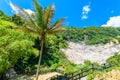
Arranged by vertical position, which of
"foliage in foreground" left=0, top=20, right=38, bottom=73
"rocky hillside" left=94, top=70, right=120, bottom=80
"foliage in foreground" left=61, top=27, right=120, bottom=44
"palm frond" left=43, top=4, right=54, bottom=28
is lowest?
"rocky hillside" left=94, top=70, right=120, bottom=80

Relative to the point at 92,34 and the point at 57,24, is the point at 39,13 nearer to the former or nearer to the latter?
the point at 57,24

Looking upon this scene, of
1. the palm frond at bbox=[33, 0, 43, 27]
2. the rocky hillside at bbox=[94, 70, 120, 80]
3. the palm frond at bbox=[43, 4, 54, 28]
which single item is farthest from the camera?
the rocky hillside at bbox=[94, 70, 120, 80]

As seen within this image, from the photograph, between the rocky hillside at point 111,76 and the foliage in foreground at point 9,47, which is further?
the foliage in foreground at point 9,47

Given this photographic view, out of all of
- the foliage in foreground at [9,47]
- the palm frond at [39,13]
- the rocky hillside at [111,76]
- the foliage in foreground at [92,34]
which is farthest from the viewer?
the foliage in foreground at [92,34]

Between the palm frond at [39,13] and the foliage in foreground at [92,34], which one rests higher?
the foliage in foreground at [92,34]

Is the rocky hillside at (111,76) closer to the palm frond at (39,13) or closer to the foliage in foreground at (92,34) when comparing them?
the palm frond at (39,13)

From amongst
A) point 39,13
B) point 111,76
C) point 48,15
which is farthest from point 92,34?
point 39,13

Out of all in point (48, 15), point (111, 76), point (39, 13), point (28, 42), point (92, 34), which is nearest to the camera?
point (39, 13)

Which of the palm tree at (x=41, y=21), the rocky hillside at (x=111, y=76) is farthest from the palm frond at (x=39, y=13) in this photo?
the rocky hillside at (x=111, y=76)

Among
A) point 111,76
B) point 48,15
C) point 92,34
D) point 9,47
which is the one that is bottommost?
point 111,76

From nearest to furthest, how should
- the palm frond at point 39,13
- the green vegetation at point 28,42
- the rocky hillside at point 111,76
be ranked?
the palm frond at point 39,13
the green vegetation at point 28,42
the rocky hillside at point 111,76

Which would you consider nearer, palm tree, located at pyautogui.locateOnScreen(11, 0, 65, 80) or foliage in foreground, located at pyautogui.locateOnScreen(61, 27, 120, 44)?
palm tree, located at pyautogui.locateOnScreen(11, 0, 65, 80)

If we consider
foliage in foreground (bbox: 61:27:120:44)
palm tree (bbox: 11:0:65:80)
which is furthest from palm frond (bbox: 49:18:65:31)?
foliage in foreground (bbox: 61:27:120:44)

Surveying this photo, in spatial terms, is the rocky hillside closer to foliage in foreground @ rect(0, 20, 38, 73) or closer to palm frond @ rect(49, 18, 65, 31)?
palm frond @ rect(49, 18, 65, 31)
